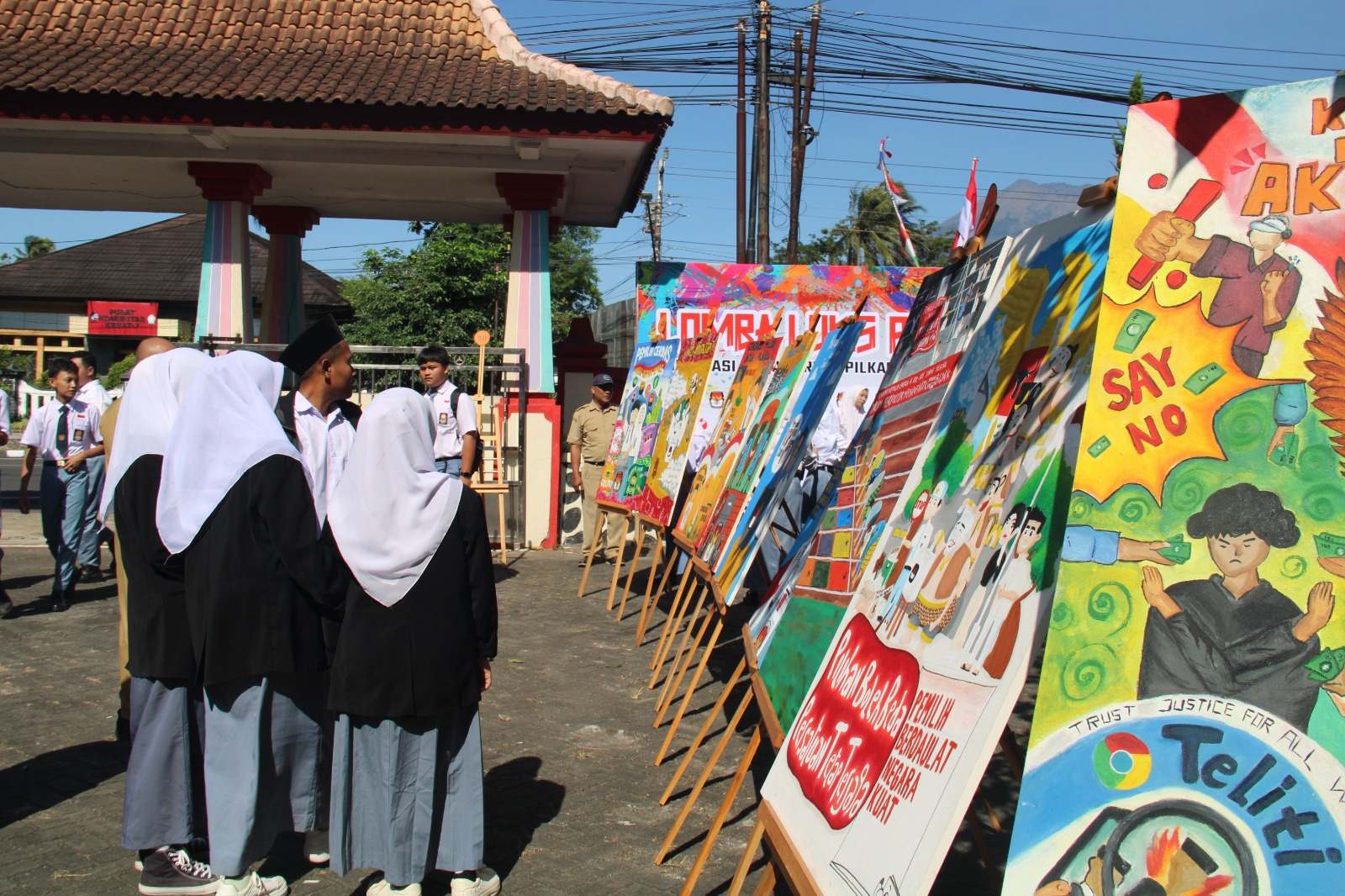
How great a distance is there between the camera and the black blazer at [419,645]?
3.52 meters

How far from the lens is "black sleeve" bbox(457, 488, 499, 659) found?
12.0ft

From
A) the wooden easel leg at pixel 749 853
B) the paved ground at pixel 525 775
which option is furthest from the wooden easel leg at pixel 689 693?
the wooden easel leg at pixel 749 853

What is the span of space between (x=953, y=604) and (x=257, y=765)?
2586mm

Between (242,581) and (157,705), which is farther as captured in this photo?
(157,705)

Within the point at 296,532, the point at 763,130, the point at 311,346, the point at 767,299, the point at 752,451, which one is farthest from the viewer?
the point at 763,130

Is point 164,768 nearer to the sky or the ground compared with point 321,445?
nearer to the ground

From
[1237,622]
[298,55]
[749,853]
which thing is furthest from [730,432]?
[298,55]

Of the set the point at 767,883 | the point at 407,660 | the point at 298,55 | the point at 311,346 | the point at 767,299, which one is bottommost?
the point at 767,883

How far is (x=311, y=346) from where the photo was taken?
4023mm

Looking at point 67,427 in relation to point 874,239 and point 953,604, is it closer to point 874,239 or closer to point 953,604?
point 953,604

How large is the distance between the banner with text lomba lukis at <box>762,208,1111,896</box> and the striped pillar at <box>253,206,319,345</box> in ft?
40.9

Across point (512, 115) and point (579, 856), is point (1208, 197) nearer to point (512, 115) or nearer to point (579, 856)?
point (579, 856)

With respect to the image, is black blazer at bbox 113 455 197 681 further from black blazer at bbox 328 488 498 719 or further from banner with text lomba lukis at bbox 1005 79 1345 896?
banner with text lomba lukis at bbox 1005 79 1345 896

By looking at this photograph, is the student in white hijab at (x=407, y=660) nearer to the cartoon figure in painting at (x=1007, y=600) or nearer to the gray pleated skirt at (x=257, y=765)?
the gray pleated skirt at (x=257, y=765)
